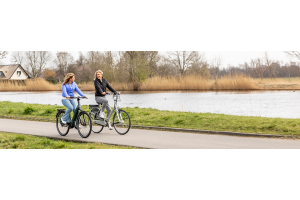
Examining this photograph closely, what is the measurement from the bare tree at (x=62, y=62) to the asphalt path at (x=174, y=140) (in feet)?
178

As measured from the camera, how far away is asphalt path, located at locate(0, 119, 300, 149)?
777 centimetres

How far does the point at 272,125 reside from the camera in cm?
1000

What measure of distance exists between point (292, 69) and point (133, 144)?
193 ft

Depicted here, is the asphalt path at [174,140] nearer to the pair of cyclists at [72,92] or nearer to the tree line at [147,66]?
the pair of cyclists at [72,92]

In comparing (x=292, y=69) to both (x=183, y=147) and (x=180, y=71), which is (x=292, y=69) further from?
(x=183, y=147)

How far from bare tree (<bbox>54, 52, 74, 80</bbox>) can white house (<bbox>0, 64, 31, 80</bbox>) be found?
1883 centimetres

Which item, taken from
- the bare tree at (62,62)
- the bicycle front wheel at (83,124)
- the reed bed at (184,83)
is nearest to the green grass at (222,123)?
the bicycle front wheel at (83,124)

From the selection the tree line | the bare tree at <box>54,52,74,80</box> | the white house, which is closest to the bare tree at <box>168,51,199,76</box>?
the tree line

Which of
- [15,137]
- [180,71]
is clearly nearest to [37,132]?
[15,137]

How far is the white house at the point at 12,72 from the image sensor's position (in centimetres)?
8075

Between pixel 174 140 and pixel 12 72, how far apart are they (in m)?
81.5

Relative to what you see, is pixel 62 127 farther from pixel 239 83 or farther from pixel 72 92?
pixel 239 83

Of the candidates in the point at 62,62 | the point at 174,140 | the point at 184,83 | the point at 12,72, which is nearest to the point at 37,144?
the point at 174,140

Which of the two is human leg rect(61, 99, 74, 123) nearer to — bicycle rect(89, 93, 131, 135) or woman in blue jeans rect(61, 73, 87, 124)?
woman in blue jeans rect(61, 73, 87, 124)
